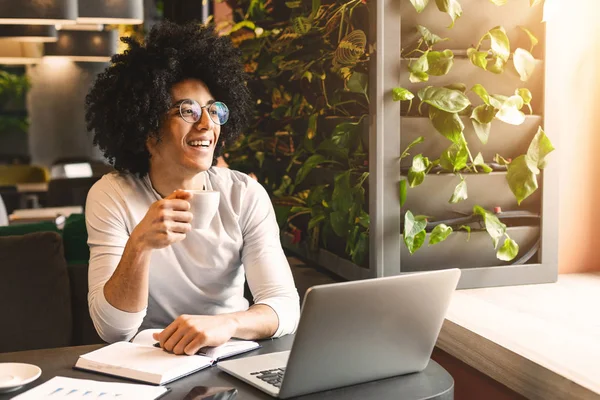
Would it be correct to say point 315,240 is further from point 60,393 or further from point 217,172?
point 60,393

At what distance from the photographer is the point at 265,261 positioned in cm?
211

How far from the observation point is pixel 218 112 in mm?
2072

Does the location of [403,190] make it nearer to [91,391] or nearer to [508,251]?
[508,251]

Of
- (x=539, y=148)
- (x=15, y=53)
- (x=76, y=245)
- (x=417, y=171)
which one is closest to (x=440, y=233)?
(x=417, y=171)

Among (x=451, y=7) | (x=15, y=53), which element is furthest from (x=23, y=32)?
(x=451, y=7)

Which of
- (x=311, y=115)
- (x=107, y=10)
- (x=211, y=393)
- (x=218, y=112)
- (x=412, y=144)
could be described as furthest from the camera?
(x=107, y=10)

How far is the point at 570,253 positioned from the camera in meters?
2.68

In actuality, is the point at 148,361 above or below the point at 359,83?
below

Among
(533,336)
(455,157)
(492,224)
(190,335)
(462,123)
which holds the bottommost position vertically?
(533,336)

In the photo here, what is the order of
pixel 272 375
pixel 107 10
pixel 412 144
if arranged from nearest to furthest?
pixel 272 375 < pixel 412 144 < pixel 107 10

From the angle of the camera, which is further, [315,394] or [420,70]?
[420,70]

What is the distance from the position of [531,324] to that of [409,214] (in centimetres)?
50

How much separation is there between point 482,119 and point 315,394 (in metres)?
1.25

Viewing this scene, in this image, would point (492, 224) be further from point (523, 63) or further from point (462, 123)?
point (523, 63)
